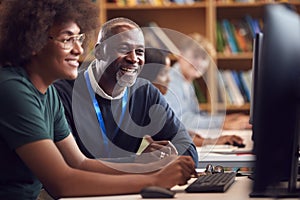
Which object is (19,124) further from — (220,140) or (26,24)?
(220,140)

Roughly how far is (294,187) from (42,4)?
0.93 metres

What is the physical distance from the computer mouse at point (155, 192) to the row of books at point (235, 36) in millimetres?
3526

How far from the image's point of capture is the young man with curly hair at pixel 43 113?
189cm

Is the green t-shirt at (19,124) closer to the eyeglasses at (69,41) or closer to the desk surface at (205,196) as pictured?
the eyeglasses at (69,41)

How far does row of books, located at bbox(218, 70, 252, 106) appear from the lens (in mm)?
5254

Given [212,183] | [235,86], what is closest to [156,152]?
[212,183]

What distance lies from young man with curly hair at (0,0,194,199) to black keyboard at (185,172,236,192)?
0.05m

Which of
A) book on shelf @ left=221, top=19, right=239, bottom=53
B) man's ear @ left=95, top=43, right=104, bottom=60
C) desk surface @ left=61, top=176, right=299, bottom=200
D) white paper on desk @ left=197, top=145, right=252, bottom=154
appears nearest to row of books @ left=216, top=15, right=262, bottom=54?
book on shelf @ left=221, top=19, right=239, bottom=53

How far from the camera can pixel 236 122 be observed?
14.9 ft

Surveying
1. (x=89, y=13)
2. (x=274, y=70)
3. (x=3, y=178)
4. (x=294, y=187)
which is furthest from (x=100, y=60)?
(x=274, y=70)

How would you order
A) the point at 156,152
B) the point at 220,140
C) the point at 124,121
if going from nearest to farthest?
the point at 156,152 < the point at 124,121 < the point at 220,140

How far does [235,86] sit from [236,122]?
0.77 metres

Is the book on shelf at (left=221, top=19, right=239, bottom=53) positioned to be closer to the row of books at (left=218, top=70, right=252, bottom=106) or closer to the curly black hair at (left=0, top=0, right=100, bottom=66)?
the row of books at (left=218, top=70, right=252, bottom=106)

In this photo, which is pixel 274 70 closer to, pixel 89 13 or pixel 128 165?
pixel 128 165
